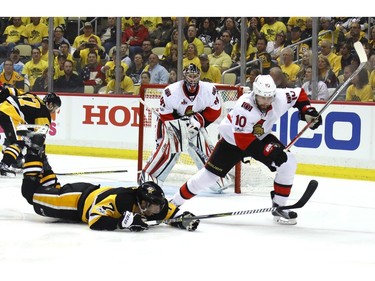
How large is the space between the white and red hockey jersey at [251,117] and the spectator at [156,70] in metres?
3.86

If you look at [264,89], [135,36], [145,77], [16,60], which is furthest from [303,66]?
[16,60]

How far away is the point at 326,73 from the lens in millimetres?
8500

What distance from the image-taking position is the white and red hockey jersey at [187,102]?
23.0 ft

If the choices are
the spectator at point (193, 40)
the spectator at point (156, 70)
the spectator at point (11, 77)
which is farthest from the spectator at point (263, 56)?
the spectator at point (11, 77)

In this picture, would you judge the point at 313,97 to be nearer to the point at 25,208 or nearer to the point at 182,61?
the point at 182,61

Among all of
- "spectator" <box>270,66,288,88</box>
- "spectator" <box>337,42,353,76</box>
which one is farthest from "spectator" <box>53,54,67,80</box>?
"spectator" <box>337,42,353,76</box>

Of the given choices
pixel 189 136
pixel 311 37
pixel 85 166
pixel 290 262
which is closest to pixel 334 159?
pixel 311 37

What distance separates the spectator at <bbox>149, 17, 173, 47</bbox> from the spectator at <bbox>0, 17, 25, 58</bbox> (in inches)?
78.1

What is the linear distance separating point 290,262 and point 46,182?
175cm

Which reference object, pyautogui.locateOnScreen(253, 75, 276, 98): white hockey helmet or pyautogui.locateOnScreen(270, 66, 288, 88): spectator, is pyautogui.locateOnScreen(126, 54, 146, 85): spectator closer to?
pyautogui.locateOnScreen(270, 66, 288, 88): spectator

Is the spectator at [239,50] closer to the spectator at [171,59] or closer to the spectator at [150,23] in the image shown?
the spectator at [171,59]

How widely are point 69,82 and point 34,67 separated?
0.56m

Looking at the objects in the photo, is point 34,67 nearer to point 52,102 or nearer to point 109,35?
point 109,35

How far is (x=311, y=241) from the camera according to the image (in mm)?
5172
